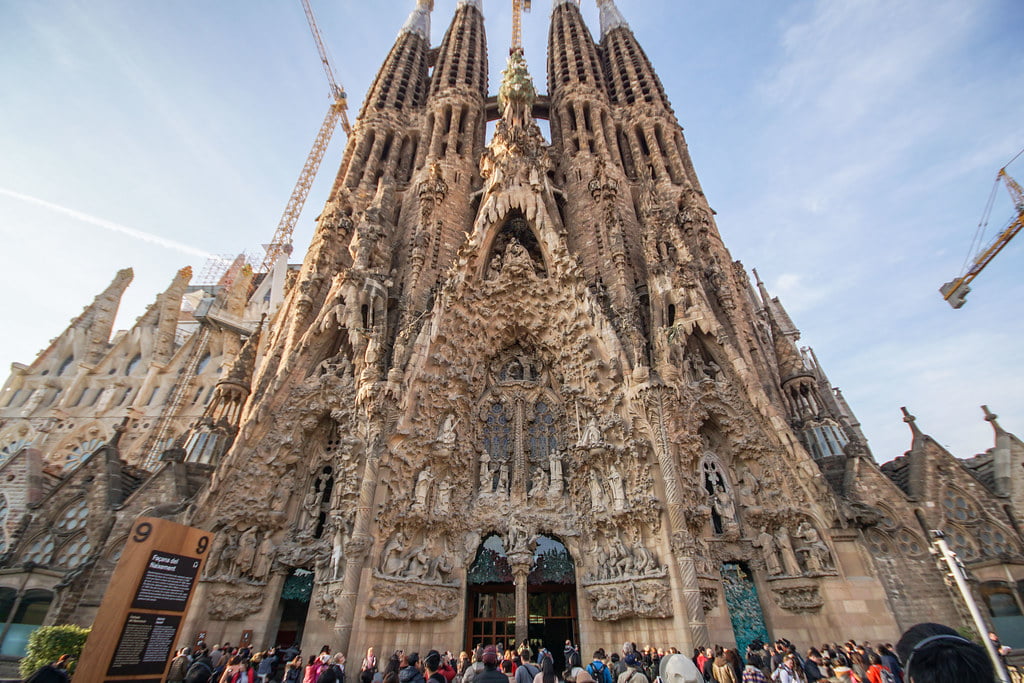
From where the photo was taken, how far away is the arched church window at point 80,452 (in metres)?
20.3

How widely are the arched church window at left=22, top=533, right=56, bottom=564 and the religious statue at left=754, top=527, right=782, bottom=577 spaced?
54.1 feet

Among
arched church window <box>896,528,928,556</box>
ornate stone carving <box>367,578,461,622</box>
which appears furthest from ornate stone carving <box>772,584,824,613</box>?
ornate stone carving <box>367,578,461,622</box>

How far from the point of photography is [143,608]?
4.33m

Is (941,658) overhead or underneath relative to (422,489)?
underneath

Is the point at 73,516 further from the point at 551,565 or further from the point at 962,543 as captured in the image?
the point at 962,543

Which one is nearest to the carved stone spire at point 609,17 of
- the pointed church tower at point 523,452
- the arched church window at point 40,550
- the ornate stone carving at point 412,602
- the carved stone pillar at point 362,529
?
Answer: the pointed church tower at point 523,452

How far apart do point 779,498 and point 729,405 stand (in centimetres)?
245

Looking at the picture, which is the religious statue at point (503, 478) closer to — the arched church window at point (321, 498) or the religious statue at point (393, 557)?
the religious statue at point (393, 557)

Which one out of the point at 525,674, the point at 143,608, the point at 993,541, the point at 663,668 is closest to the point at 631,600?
the point at 525,674

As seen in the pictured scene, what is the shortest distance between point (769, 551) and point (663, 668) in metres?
8.19

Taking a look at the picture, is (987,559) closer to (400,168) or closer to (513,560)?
(513,560)

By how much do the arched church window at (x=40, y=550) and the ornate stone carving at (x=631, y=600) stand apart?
12.6m

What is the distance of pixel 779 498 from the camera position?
37.7 feet

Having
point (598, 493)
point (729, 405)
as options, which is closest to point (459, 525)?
point (598, 493)
